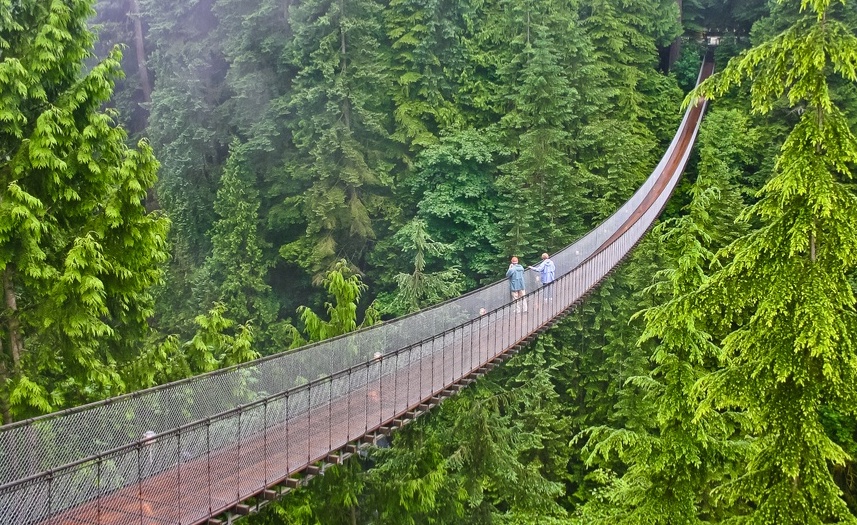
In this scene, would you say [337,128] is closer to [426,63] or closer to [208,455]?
[426,63]

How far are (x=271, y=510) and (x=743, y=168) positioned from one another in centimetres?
1556

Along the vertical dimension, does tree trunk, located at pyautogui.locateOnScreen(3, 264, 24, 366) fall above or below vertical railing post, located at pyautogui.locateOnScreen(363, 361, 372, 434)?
above

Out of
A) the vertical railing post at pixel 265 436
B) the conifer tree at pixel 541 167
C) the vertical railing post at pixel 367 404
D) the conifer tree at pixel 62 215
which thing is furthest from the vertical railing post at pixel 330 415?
the conifer tree at pixel 541 167

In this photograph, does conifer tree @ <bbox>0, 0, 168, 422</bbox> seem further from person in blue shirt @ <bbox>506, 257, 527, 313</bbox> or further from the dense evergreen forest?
person in blue shirt @ <bbox>506, 257, 527, 313</bbox>

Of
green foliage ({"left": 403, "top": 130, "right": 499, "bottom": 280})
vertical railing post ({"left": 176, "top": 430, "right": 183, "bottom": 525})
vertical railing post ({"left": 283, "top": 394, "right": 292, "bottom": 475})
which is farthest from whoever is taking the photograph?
green foliage ({"left": 403, "top": 130, "right": 499, "bottom": 280})

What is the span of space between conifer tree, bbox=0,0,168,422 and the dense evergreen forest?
0.03m

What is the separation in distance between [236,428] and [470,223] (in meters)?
13.3

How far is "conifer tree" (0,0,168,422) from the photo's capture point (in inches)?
290

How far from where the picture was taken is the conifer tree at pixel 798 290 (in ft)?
14.1

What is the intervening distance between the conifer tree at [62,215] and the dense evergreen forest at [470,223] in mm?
32

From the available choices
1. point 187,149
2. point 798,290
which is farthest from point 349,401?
point 187,149

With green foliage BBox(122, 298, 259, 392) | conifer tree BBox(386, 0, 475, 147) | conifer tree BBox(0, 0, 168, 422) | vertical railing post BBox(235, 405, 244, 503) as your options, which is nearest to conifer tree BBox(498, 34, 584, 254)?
conifer tree BBox(386, 0, 475, 147)

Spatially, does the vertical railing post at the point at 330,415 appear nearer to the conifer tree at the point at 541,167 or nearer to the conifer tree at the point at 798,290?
the conifer tree at the point at 798,290

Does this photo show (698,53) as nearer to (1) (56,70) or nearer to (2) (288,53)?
(2) (288,53)
